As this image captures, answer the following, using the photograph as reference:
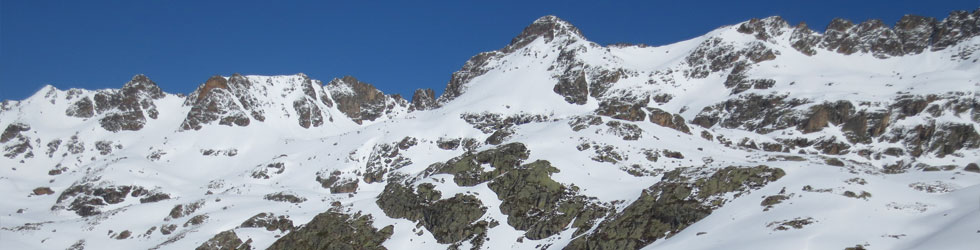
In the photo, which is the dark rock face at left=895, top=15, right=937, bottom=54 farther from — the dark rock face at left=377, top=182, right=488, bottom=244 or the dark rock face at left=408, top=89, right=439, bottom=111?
the dark rock face at left=377, top=182, right=488, bottom=244

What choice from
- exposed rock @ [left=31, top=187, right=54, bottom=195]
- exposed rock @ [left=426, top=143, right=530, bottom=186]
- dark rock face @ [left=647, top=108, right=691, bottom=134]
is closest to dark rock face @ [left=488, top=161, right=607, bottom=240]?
exposed rock @ [left=426, top=143, right=530, bottom=186]

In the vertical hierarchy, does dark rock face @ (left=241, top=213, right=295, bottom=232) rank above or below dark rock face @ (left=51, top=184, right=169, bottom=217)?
below

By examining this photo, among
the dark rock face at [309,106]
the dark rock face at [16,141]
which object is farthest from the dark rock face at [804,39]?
the dark rock face at [16,141]

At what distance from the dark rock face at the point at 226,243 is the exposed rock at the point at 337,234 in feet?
19.4

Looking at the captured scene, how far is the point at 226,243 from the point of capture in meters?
76.2

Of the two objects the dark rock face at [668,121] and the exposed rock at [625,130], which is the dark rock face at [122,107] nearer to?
the exposed rock at [625,130]

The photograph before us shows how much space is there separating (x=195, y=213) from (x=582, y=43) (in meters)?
112

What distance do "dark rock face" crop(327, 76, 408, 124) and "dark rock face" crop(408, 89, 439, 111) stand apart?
6663 mm

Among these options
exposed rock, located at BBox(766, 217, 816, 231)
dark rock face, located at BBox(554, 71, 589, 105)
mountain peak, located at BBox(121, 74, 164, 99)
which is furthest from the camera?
mountain peak, located at BBox(121, 74, 164, 99)

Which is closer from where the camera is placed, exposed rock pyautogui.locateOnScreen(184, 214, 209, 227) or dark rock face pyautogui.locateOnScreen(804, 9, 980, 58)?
exposed rock pyautogui.locateOnScreen(184, 214, 209, 227)

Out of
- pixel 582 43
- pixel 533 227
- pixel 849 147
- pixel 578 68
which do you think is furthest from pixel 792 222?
pixel 582 43

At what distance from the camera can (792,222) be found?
150 feet

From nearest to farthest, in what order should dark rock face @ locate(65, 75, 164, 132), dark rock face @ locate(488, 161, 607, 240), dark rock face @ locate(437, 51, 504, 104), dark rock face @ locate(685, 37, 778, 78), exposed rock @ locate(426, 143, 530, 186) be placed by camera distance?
1. dark rock face @ locate(488, 161, 607, 240)
2. exposed rock @ locate(426, 143, 530, 186)
3. dark rock face @ locate(685, 37, 778, 78)
4. dark rock face @ locate(65, 75, 164, 132)
5. dark rock face @ locate(437, 51, 504, 104)

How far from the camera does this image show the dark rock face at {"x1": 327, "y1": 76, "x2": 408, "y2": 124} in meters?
186
